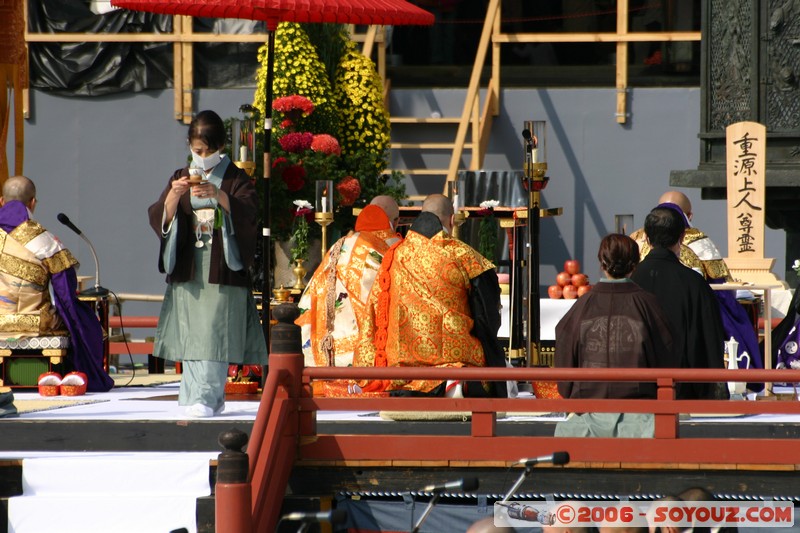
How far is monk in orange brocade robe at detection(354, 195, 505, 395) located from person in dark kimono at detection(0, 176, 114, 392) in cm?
221

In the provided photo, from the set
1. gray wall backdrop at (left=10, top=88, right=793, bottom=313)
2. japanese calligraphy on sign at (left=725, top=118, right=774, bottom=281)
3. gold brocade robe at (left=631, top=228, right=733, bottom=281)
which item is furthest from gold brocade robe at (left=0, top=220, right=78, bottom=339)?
gray wall backdrop at (left=10, top=88, right=793, bottom=313)

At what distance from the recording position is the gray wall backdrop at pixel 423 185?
1501 cm

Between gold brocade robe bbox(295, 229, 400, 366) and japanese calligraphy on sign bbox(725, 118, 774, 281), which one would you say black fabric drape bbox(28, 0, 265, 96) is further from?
gold brocade robe bbox(295, 229, 400, 366)

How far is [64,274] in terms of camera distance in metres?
9.45

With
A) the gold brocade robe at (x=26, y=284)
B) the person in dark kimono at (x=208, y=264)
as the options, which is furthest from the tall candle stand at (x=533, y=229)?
the gold brocade robe at (x=26, y=284)

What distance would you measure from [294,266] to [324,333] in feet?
4.13

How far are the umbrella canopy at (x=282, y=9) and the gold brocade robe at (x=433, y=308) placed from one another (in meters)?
1.37

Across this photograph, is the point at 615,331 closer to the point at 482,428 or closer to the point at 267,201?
the point at 482,428

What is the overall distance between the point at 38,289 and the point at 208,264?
6.43ft

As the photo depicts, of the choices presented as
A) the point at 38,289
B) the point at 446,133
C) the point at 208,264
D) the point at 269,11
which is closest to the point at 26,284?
the point at 38,289

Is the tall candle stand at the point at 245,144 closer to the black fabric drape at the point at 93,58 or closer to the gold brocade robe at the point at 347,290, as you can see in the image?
the gold brocade robe at the point at 347,290

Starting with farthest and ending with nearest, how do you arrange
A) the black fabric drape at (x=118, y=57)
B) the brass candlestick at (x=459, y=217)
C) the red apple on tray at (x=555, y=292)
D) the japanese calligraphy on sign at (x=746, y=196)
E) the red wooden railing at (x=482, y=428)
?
the black fabric drape at (x=118, y=57) → the japanese calligraphy on sign at (x=746, y=196) → the red apple on tray at (x=555, y=292) → the brass candlestick at (x=459, y=217) → the red wooden railing at (x=482, y=428)

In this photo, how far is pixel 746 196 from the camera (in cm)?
1083

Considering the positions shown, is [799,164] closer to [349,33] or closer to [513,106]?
[513,106]
